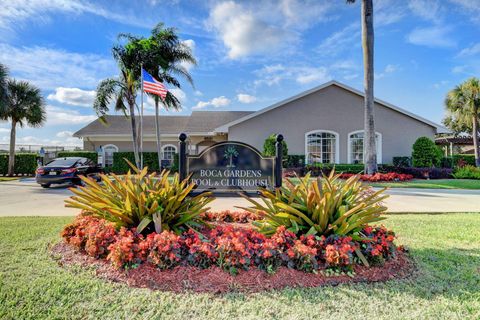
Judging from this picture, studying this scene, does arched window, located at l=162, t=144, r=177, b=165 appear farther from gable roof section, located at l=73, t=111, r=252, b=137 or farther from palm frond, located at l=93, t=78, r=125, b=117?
palm frond, located at l=93, t=78, r=125, b=117

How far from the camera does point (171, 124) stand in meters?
25.7

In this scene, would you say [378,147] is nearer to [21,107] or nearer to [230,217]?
[230,217]

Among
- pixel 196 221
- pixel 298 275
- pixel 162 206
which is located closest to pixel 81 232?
pixel 162 206

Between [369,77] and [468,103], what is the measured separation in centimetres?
1854

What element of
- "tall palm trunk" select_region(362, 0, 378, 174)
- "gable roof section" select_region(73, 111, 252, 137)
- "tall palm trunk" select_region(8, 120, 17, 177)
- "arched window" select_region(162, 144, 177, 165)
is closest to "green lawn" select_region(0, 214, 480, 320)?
"tall palm trunk" select_region(362, 0, 378, 174)

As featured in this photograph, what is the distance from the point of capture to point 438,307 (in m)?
2.64

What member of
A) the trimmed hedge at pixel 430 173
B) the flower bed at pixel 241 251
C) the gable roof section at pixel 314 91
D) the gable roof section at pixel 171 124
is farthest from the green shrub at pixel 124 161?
the flower bed at pixel 241 251

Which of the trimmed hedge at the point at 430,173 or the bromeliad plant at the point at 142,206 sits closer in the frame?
the bromeliad plant at the point at 142,206

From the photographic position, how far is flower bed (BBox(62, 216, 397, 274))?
3.15 metres

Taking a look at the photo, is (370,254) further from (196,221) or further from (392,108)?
(392,108)

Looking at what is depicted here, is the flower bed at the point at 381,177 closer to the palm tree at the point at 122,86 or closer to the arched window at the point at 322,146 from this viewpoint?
the arched window at the point at 322,146

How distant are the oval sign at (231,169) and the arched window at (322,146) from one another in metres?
14.6

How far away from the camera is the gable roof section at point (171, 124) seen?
2344cm

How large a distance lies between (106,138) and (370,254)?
24.5 meters
